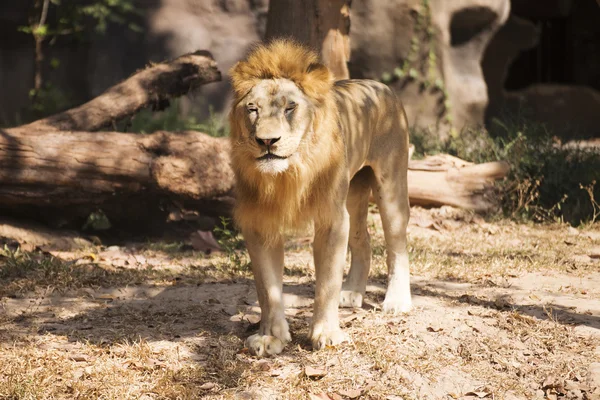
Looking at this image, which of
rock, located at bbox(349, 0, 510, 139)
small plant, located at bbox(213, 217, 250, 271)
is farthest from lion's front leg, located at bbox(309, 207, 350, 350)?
rock, located at bbox(349, 0, 510, 139)

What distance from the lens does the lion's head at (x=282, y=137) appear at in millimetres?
3838

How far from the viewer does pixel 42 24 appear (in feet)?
37.3

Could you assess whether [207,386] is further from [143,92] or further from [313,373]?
[143,92]

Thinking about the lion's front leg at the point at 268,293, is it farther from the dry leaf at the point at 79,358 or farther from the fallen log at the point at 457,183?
the fallen log at the point at 457,183

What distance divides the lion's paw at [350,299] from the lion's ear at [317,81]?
1512 mm

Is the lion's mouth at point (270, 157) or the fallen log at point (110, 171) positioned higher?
the lion's mouth at point (270, 157)

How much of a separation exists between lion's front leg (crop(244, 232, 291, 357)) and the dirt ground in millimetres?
96

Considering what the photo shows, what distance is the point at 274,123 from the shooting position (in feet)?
12.5

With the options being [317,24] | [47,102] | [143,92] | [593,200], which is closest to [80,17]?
[47,102]

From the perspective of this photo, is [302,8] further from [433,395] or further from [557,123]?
[557,123]

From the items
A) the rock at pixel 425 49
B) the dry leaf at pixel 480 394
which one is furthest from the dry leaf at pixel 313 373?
the rock at pixel 425 49

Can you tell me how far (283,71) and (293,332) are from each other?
1534 mm

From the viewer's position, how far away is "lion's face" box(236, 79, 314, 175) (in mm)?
3795

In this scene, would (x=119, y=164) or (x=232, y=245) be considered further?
(x=232, y=245)
